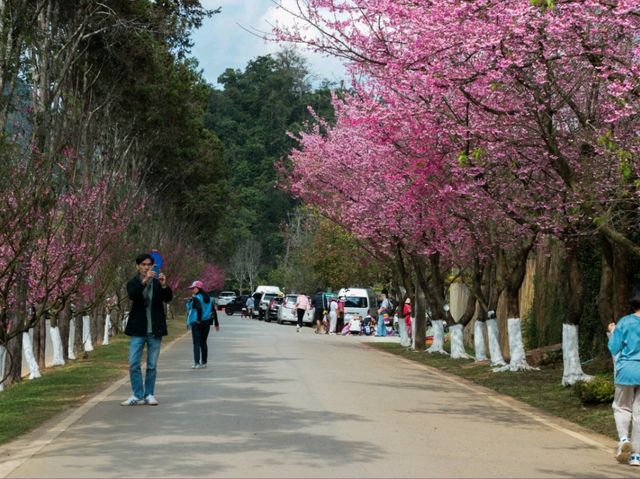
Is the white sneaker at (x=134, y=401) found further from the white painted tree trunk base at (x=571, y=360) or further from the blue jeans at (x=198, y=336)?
the blue jeans at (x=198, y=336)

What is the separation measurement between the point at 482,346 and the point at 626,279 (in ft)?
28.5

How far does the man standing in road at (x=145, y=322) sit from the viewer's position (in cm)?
1485

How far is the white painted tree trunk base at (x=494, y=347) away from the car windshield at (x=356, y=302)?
32.8 m

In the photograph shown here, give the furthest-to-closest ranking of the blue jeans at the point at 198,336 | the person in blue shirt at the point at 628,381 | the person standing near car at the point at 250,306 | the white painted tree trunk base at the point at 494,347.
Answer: the person standing near car at the point at 250,306
the white painted tree trunk base at the point at 494,347
the blue jeans at the point at 198,336
the person in blue shirt at the point at 628,381

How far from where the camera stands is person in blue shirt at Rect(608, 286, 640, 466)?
10766 mm

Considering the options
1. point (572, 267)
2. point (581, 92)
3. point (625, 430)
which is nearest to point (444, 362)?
point (572, 267)

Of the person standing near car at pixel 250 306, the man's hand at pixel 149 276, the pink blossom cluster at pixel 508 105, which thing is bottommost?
the man's hand at pixel 149 276

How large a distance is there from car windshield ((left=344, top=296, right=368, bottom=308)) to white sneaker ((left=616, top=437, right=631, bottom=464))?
154 ft

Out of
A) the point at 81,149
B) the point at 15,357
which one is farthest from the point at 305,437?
the point at 81,149

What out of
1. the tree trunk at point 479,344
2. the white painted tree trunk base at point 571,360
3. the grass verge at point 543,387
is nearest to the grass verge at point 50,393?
the grass verge at point 543,387

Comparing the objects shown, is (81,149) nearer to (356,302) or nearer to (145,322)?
(145,322)

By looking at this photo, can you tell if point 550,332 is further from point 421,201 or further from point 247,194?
point 247,194

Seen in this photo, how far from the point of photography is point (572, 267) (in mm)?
19750

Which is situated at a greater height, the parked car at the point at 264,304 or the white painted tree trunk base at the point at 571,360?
the parked car at the point at 264,304
